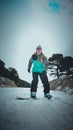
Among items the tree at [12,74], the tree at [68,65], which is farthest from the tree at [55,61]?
the tree at [12,74]

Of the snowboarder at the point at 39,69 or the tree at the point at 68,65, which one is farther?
the tree at the point at 68,65

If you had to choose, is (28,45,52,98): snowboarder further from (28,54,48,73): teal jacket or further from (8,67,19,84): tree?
(8,67,19,84): tree

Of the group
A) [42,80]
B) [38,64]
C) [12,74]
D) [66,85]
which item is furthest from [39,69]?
[12,74]

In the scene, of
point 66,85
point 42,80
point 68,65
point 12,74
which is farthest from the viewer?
point 12,74

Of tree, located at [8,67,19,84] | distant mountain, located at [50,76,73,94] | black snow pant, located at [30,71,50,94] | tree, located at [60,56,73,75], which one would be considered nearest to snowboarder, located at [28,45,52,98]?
black snow pant, located at [30,71,50,94]

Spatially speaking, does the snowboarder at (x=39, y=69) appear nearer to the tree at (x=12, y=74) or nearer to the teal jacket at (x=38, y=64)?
the teal jacket at (x=38, y=64)

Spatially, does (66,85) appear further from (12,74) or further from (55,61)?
(12,74)

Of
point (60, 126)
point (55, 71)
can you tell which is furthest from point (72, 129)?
point (55, 71)

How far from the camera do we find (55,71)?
22.7 m

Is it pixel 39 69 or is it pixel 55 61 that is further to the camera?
pixel 55 61

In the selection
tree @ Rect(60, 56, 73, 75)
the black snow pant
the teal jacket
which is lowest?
the black snow pant

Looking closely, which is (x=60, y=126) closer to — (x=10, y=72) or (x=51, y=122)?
(x=51, y=122)

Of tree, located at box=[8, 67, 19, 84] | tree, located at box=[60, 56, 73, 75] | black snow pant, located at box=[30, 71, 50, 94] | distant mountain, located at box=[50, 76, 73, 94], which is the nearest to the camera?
black snow pant, located at box=[30, 71, 50, 94]

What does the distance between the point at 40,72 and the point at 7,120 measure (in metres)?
2.88
